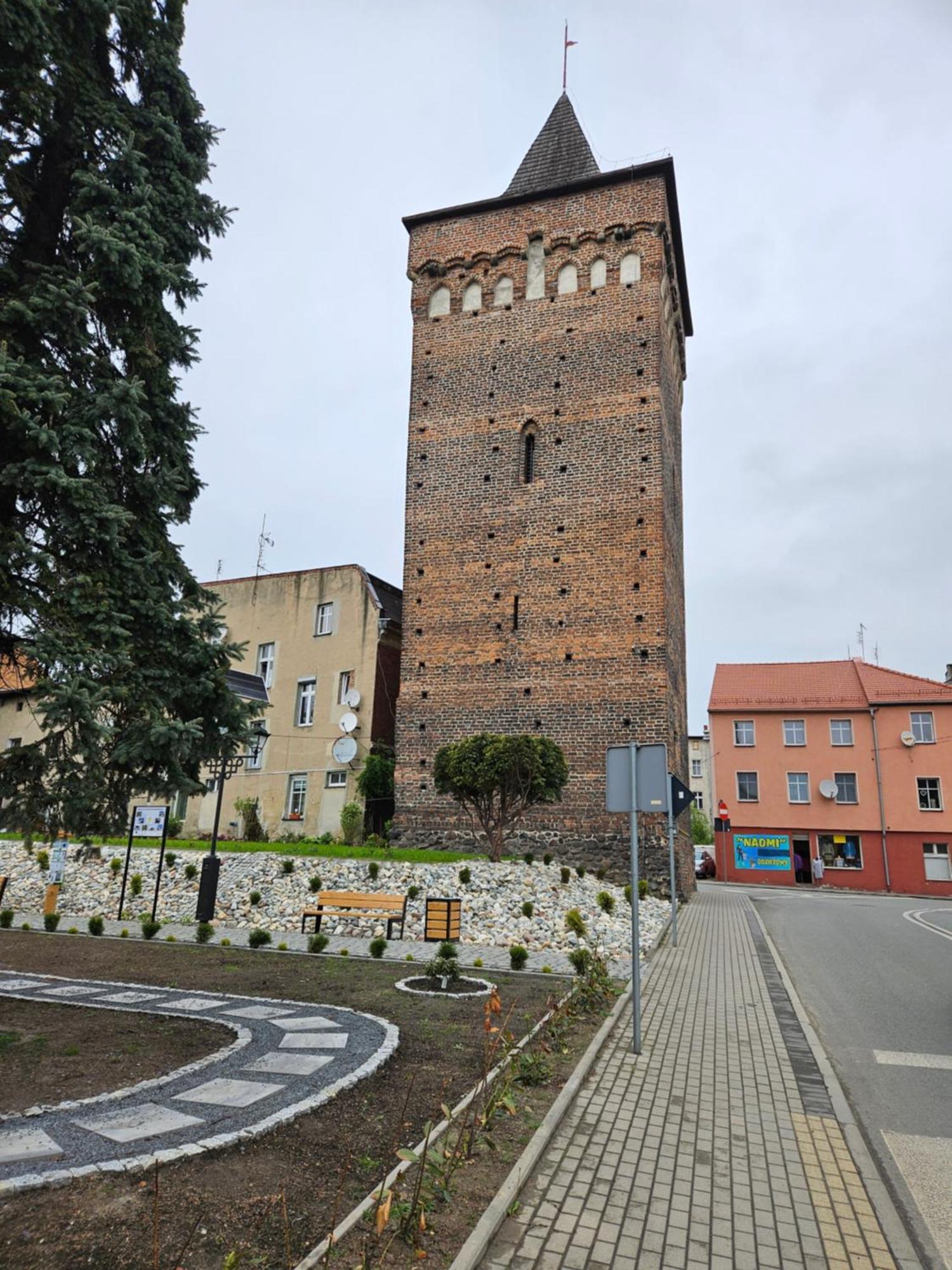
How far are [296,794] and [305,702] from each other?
→ 302cm

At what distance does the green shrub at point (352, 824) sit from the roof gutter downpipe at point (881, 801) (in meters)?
23.7

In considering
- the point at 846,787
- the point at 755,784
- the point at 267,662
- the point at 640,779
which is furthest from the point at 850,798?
the point at 640,779

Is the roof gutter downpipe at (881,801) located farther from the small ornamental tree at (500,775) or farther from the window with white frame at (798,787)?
the small ornamental tree at (500,775)

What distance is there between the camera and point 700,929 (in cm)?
1547

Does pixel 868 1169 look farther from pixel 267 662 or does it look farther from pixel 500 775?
pixel 267 662

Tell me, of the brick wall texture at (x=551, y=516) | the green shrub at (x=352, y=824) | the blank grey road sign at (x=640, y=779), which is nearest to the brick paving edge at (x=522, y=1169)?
the blank grey road sign at (x=640, y=779)

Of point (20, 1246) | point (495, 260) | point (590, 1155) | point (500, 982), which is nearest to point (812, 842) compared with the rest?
point (495, 260)

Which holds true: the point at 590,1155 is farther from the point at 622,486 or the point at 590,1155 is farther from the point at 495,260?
the point at 495,260

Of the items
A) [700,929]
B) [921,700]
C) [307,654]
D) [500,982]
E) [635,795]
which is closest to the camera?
[635,795]

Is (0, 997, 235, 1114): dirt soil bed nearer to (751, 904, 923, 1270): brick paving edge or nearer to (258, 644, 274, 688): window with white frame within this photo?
(751, 904, 923, 1270): brick paving edge

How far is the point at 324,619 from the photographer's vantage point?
90.3 ft

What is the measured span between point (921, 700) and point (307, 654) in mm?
26391

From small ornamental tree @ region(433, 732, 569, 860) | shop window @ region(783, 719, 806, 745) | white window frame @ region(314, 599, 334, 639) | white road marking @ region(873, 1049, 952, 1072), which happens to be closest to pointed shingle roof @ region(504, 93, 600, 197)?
white window frame @ region(314, 599, 334, 639)

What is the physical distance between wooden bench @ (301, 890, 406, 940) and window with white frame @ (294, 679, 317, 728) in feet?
43.3
